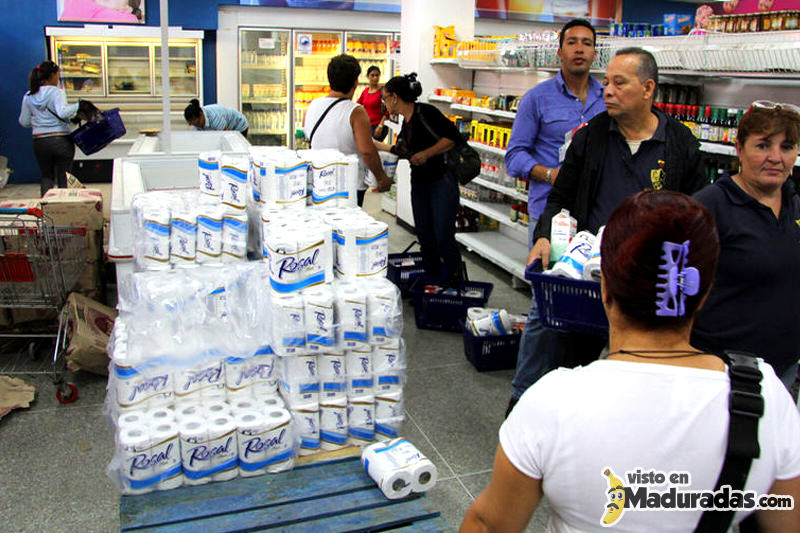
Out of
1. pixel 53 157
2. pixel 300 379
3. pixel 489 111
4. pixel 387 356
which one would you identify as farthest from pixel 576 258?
pixel 53 157

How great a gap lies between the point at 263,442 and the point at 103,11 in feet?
33.8

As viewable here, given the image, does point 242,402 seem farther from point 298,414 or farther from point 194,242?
point 194,242

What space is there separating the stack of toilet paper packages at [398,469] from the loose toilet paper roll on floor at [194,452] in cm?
54

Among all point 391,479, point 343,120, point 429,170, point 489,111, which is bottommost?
point 391,479

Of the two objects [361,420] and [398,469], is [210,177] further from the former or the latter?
[398,469]

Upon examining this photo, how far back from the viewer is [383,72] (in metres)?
12.4

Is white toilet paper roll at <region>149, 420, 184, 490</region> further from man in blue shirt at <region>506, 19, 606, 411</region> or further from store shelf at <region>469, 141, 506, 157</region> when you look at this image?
store shelf at <region>469, 141, 506, 157</region>

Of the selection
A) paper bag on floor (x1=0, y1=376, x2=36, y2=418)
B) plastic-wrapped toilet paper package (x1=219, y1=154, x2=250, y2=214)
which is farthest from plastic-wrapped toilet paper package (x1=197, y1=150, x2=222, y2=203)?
paper bag on floor (x1=0, y1=376, x2=36, y2=418)

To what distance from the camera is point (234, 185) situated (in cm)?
290

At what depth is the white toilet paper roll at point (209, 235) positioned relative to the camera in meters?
2.79

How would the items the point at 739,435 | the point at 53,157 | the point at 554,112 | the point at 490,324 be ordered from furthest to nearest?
the point at 53,157
the point at 490,324
the point at 554,112
the point at 739,435

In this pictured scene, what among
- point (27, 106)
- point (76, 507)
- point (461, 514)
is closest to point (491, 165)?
point (461, 514)

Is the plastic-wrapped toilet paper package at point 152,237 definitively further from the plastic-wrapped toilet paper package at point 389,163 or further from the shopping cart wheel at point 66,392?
the plastic-wrapped toilet paper package at point 389,163

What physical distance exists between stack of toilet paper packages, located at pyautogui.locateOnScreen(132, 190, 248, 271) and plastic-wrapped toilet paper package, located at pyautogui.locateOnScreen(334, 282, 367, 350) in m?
→ 0.60
